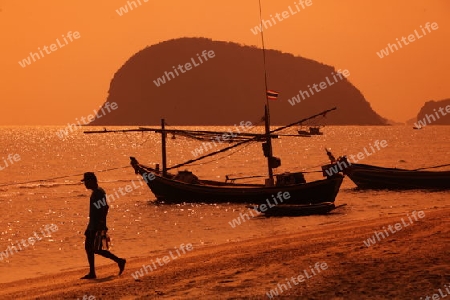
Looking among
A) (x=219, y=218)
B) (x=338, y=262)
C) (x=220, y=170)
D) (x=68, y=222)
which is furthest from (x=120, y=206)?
(x=220, y=170)

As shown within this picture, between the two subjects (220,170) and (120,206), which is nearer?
(120,206)

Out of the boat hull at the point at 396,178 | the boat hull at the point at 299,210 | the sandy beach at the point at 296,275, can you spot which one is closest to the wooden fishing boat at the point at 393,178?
the boat hull at the point at 396,178

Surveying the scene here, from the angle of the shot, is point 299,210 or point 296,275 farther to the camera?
point 299,210

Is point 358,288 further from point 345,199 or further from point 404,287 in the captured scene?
point 345,199

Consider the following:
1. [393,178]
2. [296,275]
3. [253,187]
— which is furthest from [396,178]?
[296,275]

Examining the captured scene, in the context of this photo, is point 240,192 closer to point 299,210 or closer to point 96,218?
point 299,210

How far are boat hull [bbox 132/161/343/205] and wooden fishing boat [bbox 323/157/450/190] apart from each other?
23.5ft

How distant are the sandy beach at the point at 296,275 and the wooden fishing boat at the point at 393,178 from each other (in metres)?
25.0

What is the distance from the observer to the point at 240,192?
112 ft

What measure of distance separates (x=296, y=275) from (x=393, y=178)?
104 ft

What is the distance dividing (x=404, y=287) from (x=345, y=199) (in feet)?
95.6

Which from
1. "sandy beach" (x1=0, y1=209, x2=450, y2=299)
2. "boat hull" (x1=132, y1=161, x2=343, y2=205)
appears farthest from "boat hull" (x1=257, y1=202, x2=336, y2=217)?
"sandy beach" (x1=0, y1=209, x2=450, y2=299)

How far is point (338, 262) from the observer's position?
11961mm

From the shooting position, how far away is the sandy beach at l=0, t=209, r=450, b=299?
394 inches
